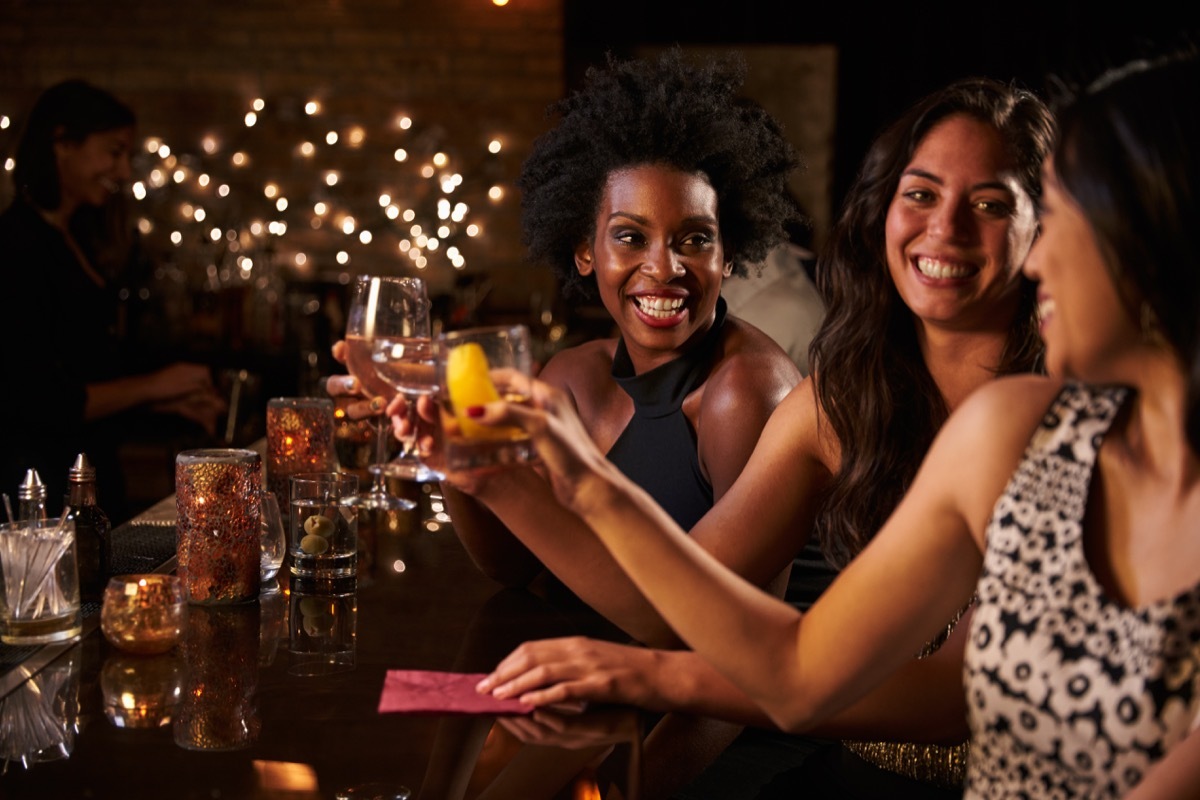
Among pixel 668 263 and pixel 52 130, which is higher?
pixel 52 130

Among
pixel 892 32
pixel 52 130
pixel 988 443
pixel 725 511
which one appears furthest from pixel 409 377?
pixel 892 32

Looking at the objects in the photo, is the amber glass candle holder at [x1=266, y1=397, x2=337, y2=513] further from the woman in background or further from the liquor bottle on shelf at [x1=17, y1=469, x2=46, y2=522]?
the woman in background

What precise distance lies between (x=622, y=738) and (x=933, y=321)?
2.92ft

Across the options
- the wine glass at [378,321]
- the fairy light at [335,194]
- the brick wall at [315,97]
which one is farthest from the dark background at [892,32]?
the wine glass at [378,321]

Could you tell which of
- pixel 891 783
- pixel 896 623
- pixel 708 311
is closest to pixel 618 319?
pixel 708 311

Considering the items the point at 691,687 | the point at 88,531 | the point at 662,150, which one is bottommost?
the point at 691,687

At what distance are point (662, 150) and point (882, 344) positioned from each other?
610mm

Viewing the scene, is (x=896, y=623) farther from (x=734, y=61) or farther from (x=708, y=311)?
(x=734, y=61)

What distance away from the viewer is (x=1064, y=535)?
4.09ft

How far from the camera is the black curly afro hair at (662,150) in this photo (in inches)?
92.6

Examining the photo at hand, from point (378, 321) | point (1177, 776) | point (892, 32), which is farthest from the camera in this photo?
point (892, 32)

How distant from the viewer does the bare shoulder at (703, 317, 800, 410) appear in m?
2.16

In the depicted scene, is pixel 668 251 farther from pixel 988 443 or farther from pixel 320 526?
pixel 988 443

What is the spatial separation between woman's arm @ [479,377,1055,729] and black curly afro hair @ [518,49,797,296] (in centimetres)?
112
